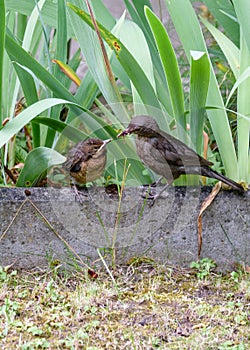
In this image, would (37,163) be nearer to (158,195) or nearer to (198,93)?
(158,195)

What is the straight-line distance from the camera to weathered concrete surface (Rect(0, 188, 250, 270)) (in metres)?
3.13

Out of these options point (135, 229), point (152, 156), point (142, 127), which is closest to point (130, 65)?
point (142, 127)

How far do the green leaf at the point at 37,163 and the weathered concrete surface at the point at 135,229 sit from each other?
0.11 meters

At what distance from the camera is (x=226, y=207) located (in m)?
3.16

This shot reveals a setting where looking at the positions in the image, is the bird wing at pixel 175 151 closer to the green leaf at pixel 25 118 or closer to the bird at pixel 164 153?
the bird at pixel 164 153

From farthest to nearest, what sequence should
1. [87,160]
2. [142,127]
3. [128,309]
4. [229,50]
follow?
1. [229,50]
2. [87,160]
3. [142,127]
4. [128,309]

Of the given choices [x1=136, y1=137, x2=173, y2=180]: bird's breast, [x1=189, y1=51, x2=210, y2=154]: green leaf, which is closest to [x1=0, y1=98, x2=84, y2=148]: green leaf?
[x1=136, y1=137, x2=173, y2=180]: bird's breast

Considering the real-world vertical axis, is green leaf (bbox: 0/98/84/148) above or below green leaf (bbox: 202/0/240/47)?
below

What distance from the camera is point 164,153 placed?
3.12 meters

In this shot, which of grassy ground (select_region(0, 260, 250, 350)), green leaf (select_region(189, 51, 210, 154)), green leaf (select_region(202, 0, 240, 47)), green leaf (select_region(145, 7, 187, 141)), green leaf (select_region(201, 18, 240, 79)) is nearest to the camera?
grassy ground (select_region(0, 260, 250, 350))

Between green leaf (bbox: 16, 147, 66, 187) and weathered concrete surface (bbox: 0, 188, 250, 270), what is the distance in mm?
108

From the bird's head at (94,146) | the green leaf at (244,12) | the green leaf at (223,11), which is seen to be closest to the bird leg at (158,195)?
the bird's head at (94,146)

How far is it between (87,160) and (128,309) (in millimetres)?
754

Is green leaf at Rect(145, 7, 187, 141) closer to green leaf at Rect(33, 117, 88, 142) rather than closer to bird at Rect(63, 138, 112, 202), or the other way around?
bird at Rect(63, 138, 112, 202)
